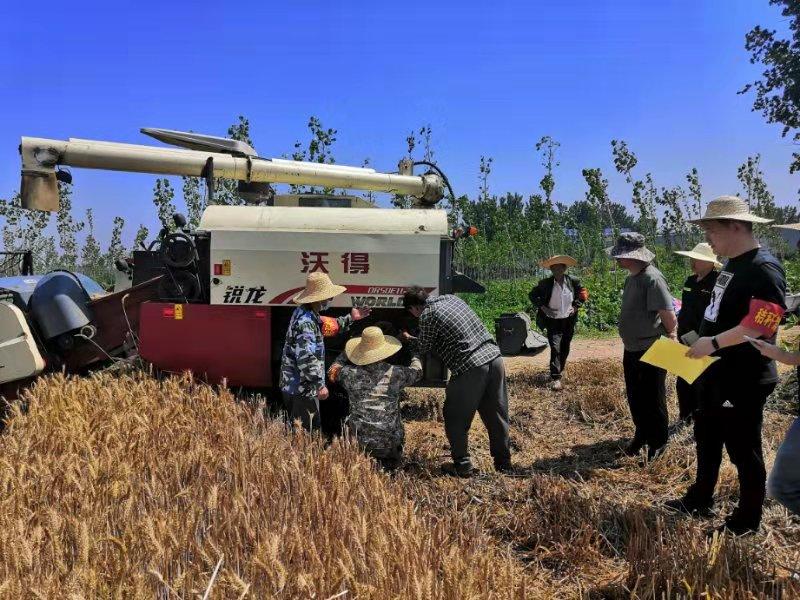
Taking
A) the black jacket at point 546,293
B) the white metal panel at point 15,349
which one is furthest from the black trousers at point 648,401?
the white metal panel at point 15,349

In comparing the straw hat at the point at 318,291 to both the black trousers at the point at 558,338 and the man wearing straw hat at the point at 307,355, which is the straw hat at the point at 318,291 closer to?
the man wearing straw hat at the point at 307,355

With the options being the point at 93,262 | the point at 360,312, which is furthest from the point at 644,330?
the point at 93,262

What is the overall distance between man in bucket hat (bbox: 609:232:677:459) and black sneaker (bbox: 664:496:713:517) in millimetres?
923

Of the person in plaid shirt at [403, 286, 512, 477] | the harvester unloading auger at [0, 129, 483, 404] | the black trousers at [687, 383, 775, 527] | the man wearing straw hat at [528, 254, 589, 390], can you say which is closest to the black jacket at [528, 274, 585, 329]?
the man wearing straw hat at [528, 254, 589, 390]

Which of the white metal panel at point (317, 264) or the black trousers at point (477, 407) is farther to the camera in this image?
the white metal panel at point (317, 264)

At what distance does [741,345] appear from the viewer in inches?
129

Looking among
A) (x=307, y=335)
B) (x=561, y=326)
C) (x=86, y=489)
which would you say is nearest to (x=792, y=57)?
(x=561, y=326)

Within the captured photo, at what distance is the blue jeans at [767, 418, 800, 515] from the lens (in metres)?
2.51

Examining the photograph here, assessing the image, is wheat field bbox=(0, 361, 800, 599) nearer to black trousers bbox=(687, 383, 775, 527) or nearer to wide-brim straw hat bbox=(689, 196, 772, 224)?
black trousers bbox=(687, 383, 775, 527)

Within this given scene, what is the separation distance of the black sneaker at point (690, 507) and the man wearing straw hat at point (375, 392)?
1.78 m

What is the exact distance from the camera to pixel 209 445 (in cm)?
360

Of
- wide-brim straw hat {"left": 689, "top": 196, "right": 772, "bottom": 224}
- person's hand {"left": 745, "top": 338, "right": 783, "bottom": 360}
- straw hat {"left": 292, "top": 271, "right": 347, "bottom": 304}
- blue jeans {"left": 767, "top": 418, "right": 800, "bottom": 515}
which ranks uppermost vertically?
wide-brim straw hat {"left": 689, "top": 196, "right": 772, "bottom": 224}

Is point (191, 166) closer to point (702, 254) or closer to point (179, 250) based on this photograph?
point (179, 250)

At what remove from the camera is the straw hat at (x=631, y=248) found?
15.3 ft
